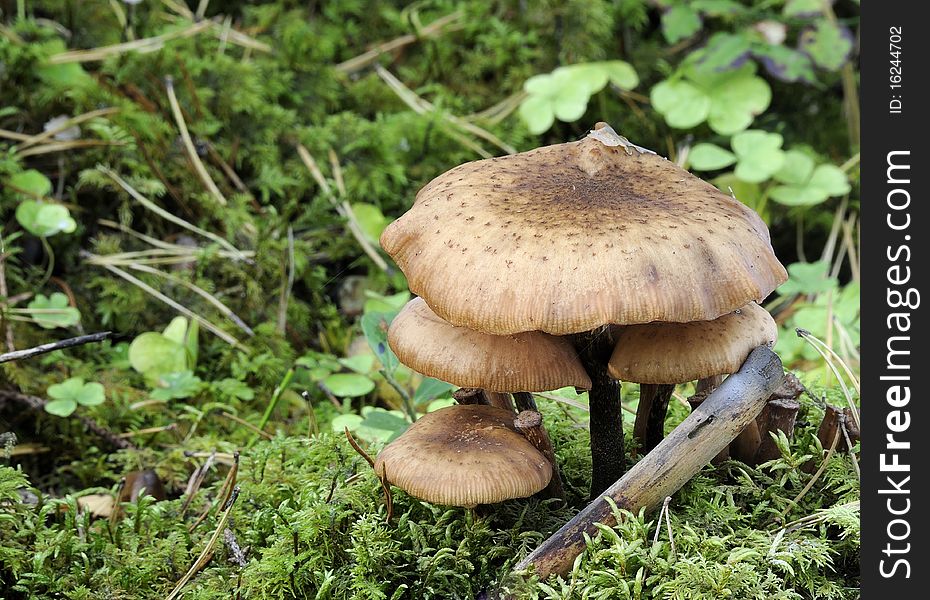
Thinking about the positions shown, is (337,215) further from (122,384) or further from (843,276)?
(843,276)

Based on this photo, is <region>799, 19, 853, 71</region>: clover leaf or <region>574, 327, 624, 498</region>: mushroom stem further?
<region>799, 19, 853, 71</region>: clover leaf

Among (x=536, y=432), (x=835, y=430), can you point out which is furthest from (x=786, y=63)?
(x=536, y=432)

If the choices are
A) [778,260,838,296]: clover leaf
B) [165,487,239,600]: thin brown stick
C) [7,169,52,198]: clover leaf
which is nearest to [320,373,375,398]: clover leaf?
[165,487,239,600]: thin brown stick

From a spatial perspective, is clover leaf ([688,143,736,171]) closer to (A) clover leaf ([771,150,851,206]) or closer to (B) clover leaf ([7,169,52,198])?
(A) clover leaf ([771,150,851,206])

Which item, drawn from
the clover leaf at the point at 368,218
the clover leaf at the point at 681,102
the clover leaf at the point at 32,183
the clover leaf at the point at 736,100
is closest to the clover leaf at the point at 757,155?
the clover leaf at the point at 736,100

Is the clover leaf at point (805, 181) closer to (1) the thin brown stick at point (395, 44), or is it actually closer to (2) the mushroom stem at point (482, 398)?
(1) the thin brown stick at point (395, 44)
